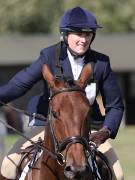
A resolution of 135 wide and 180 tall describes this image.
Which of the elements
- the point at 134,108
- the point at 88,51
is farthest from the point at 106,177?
the point at 134,108

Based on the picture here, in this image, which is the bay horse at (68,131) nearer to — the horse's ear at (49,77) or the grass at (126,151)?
the horse's ear at (49,77)

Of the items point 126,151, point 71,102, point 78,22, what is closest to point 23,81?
point 78,22

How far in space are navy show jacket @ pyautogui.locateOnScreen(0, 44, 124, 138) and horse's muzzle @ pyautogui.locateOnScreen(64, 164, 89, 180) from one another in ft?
4.04

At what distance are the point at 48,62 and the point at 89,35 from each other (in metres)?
0.49

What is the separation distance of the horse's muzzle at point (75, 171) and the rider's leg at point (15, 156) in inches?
62.6

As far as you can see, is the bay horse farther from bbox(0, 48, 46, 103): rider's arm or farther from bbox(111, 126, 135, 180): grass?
bbox(111, 126, 135, 180): grass

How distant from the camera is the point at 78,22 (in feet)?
24.9

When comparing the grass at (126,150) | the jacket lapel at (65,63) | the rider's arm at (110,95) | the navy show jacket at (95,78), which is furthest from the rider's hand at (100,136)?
the grass at (126,150)

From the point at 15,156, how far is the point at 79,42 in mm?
1408

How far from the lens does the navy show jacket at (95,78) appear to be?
7.63m

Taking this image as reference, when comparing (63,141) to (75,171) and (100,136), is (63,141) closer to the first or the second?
(75,171)

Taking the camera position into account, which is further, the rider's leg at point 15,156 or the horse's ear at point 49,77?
the rider's leg at point 15,156

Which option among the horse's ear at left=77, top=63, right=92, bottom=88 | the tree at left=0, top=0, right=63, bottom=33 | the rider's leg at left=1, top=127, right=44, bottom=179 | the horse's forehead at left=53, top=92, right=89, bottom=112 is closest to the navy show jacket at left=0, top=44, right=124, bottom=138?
the rider's leg at left=1, top=127, right=44, bottom=179

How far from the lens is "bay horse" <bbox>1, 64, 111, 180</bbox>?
6.42 metres
